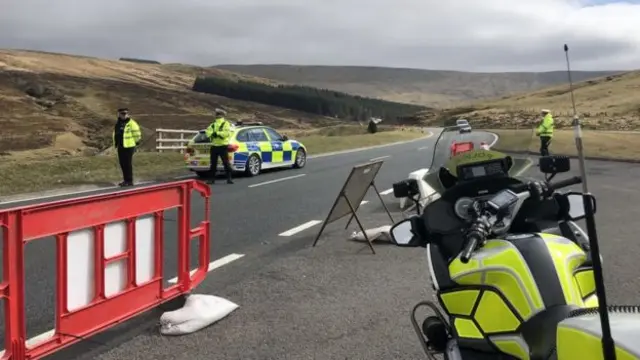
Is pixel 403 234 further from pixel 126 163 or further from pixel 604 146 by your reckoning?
pixel 604 146

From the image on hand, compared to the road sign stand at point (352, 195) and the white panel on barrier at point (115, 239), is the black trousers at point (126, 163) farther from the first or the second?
the white panel on barrier at point (115, 239)

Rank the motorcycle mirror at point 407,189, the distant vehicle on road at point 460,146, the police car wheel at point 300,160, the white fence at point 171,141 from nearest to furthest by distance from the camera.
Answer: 1. the motorcycle mirror at point 407,189
2. the distant vehicle on road at point 460,146
3. the police car wheel at point 300,160
4. the white fence at point 171,141

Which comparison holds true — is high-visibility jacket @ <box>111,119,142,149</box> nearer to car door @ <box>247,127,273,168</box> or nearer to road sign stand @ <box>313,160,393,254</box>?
car door @ <box>247,127,273,168</box>

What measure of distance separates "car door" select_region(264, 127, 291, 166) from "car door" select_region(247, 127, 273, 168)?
17 cm

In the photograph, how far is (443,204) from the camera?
324cm

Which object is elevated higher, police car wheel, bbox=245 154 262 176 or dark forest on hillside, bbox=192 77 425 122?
dark forest on hillside, bbox=192 77 425 122

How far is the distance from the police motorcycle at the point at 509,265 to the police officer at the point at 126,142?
13.5 meters

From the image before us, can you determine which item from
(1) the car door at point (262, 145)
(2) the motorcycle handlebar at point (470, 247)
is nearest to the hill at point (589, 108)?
(1) the car door at point (262, 145)

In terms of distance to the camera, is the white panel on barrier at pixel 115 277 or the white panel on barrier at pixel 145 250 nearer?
the white panel on barrier at pixel 115 277

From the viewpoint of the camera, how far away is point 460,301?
9.78 ft

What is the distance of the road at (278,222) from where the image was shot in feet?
20.2

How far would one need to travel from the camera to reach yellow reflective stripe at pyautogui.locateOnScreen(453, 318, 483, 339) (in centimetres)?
292

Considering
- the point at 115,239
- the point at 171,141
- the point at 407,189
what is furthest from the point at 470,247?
the point at 171,141

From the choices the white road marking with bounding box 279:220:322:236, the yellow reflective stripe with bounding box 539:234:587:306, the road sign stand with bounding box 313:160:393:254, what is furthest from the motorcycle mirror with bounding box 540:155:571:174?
the white road marking with bounding box 279:220:322:236
